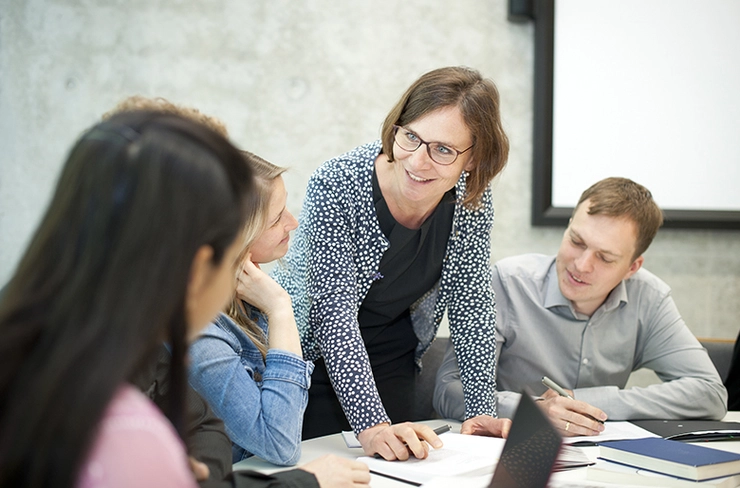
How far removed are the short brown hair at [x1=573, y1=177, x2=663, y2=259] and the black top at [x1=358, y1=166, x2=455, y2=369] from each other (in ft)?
1.87

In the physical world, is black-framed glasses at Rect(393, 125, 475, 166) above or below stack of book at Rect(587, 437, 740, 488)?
above

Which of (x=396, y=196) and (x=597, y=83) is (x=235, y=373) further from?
(x=597, y=83)

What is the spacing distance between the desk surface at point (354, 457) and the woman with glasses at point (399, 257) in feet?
0.29

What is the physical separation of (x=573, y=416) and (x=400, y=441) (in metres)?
0.53

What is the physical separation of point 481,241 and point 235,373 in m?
0.75

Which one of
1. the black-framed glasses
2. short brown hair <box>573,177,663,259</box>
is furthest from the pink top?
short brown hair <box>573,177,663,259</box>

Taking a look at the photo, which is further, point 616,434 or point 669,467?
point 616,434

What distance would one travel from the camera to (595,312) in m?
2.25

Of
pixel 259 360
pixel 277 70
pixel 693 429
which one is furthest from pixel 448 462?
pixel 277 70

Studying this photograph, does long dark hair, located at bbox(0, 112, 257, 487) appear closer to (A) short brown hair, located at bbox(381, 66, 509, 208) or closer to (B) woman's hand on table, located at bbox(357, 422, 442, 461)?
(B) woman's hand on table, located at bbox(357, 422, 442, 461)

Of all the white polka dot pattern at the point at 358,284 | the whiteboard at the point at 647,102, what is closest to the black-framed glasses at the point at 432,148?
the white polka dot pattern at the point at 358,284

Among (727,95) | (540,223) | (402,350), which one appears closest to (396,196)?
(402,350)

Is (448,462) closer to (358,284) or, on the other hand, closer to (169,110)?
(358,284)

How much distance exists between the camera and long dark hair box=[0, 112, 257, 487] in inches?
23.6
